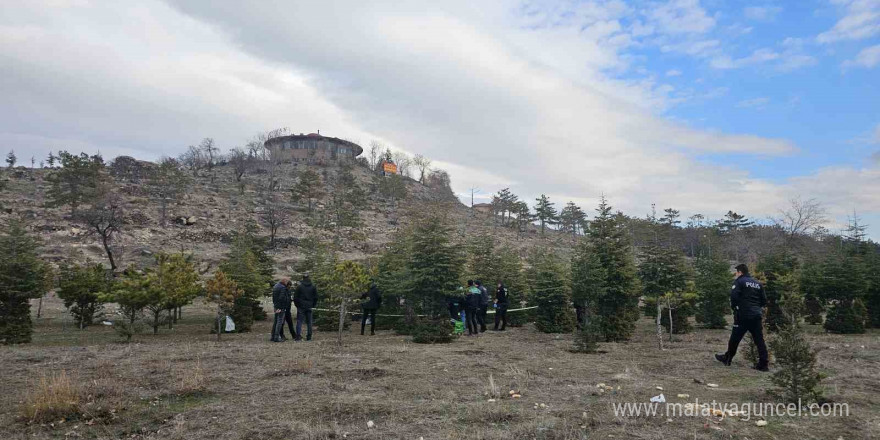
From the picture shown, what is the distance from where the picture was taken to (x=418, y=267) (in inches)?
593

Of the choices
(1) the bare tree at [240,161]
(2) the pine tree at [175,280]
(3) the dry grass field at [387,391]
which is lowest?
(3) the dry grass field at [387,391]

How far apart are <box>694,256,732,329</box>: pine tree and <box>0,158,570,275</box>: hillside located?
13864 mm

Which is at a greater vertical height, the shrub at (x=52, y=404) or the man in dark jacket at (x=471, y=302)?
the man in dark jacket at (x=471, y=302)

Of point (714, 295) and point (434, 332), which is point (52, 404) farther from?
point (714, 295)

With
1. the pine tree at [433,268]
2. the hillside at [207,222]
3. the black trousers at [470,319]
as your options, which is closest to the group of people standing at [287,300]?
the pine tree at [433,268]

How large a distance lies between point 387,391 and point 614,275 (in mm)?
8868

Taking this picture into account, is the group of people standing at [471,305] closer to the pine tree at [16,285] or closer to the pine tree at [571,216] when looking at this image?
the pine tree at [16,285]

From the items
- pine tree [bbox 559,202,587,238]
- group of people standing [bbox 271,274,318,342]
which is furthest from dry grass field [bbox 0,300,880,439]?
pine tree [bbox 559,202,587,238]

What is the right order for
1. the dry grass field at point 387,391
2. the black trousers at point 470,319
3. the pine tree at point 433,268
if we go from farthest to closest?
the black trousers at point 470,319 < the pine tree at point 433,268 < the dry grass field at point 387,391

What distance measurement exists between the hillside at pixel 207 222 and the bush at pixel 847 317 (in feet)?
58.5

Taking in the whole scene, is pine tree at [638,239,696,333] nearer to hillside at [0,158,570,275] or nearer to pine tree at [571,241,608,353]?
pine tree at [571,241,608,353]

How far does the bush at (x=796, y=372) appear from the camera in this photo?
6.00 meters

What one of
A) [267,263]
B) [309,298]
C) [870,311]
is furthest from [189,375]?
[870,311]

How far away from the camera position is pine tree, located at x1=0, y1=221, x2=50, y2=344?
40.8ft
